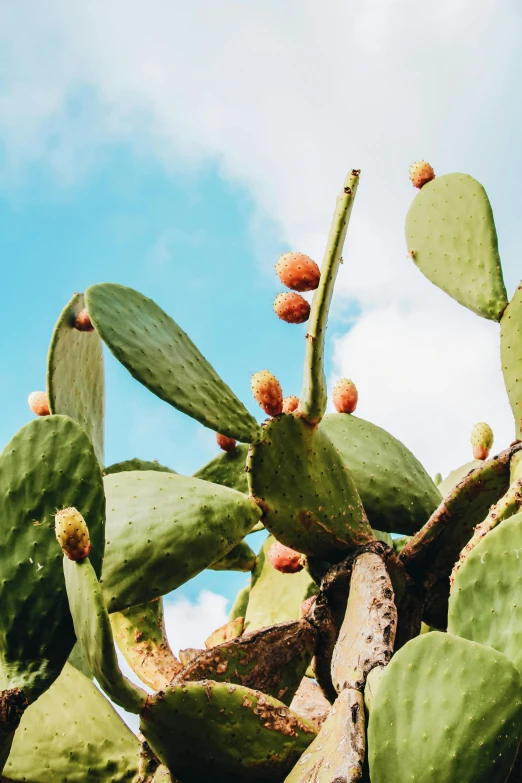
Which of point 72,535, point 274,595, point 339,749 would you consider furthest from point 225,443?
point 339,749

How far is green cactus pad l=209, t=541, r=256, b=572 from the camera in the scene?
272 centimetres

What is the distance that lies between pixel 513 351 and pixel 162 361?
917 mm

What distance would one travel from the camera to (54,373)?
2.12 metres

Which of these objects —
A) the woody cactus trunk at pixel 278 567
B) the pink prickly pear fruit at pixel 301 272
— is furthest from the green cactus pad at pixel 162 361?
the pink prickly pear fruit at pixel 301 272

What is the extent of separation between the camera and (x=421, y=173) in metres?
2.64

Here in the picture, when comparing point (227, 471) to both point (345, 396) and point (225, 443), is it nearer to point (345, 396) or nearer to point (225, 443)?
point (225, 443)

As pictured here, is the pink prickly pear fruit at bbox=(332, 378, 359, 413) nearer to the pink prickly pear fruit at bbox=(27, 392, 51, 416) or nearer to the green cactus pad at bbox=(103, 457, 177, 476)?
the green cactus pad at bbox=(103, 457, 177, 476)

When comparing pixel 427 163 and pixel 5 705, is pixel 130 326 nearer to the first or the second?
pixel 5 705

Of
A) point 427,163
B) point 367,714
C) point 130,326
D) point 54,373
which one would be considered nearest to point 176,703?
point 367,714

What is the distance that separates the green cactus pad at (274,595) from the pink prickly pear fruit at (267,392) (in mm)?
703

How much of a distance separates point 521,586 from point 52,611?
0.85 metres

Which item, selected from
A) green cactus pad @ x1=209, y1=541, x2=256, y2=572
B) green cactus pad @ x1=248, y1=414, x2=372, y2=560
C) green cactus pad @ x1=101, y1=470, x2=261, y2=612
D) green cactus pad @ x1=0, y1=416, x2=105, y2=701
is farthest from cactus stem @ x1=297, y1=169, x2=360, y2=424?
green cactus pad @ x1=209, y1=541, x2=256, y2=572

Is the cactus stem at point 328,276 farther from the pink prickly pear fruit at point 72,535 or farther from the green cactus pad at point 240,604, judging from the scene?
the green cactus pad at point 240,604

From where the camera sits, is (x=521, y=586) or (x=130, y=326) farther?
(x=130, y=326)
